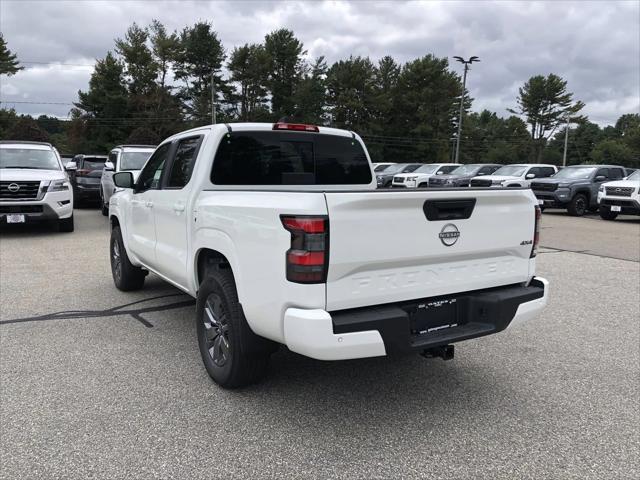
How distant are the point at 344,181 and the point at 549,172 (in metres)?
18.9

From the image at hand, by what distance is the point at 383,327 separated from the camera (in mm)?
Result: 2865

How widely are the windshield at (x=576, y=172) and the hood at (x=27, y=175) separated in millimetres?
16566

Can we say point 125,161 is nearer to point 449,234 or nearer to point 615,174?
point 449,234

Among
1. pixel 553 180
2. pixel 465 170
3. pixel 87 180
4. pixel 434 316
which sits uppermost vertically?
pixel 465 170

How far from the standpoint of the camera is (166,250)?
4.60 metres

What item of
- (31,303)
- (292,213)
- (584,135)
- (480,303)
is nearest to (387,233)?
(292,213)

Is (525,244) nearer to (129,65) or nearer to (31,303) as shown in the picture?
(31,303)

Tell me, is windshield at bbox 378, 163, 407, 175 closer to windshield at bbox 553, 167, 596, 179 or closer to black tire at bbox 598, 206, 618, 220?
windshield at bbox 553, 167, 596, 179

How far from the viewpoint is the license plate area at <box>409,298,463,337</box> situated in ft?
10.2

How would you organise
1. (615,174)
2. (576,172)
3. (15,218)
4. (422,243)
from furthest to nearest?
(615,174)
(576,172)
(15,218)
(422,243)

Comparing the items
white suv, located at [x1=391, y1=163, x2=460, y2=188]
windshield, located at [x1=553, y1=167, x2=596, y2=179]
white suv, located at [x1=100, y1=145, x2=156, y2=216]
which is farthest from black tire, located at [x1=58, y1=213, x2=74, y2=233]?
white suv, located at [x1=391, y1=163, x2=460, y2=188]

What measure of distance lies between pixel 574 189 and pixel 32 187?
1673 centimetres

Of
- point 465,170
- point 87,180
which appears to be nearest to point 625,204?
point 465,170

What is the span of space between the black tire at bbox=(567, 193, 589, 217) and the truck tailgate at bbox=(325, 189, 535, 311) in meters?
16.7
